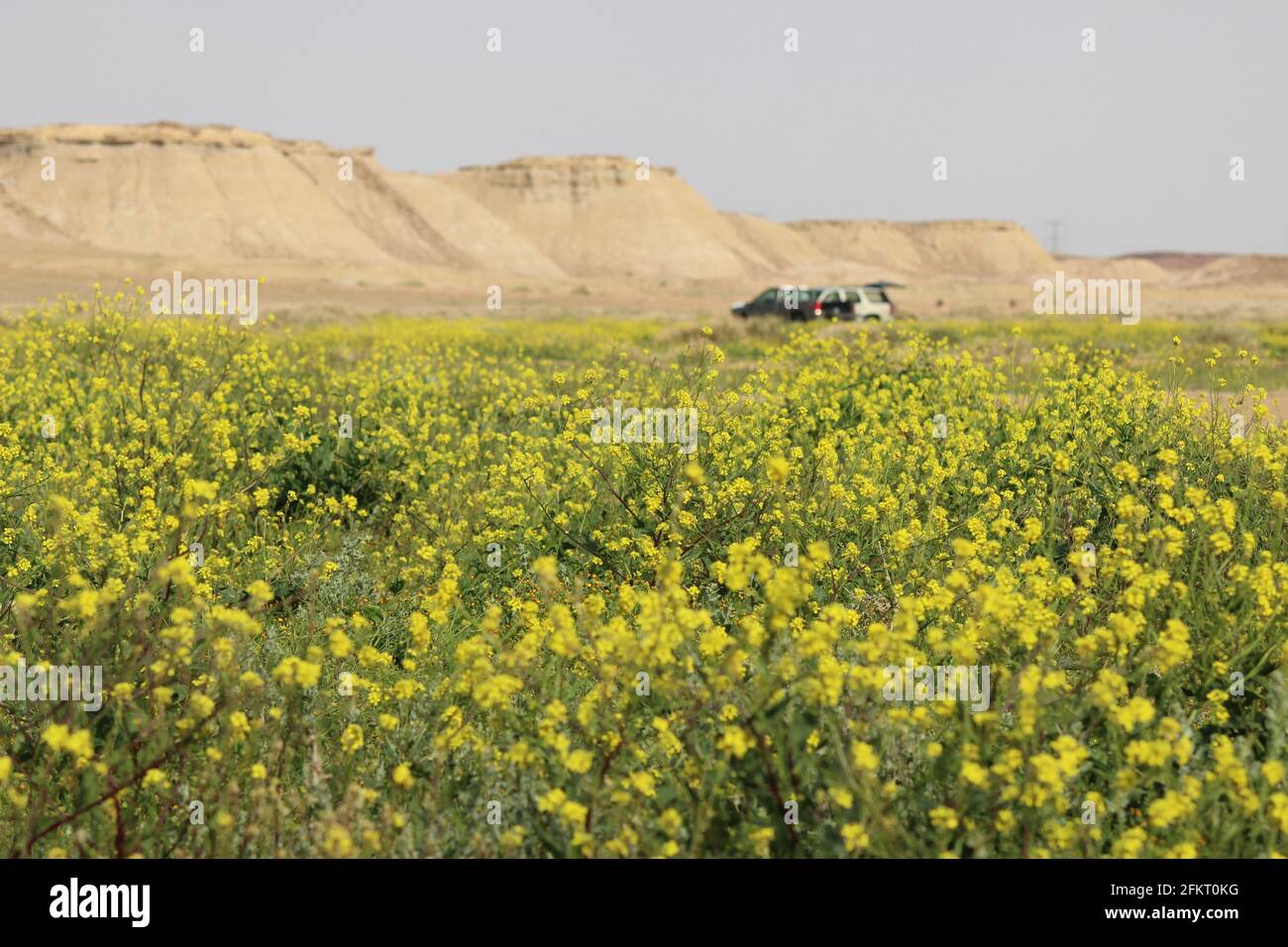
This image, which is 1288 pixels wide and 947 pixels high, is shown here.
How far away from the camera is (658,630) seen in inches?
121

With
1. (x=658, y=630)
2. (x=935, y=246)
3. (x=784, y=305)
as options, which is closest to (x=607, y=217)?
(x=935, y=246)

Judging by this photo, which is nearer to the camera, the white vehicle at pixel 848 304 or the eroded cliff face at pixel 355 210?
the white vehicle at pixel 848 304

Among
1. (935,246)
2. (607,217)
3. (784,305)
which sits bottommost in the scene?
(784,305)

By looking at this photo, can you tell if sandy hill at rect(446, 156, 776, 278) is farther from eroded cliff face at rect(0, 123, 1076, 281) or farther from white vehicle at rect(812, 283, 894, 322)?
white vehicle at rect(812, 283, 894, 322)

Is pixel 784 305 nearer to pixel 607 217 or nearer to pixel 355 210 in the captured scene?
pixel 355 210

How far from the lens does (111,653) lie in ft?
12.3

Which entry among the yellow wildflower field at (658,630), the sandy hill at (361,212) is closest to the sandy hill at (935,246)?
the sandy hill at (361,212)

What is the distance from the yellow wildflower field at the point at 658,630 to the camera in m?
3.04

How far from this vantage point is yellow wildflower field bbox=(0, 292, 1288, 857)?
9.96 feet

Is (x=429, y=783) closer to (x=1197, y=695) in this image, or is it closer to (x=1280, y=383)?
(x=1197, y=695)

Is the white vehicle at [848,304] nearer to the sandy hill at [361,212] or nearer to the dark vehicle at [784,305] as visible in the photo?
the dark vehicle at [784,305]

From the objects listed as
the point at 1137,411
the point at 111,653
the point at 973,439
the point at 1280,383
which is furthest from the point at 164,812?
the point at 1280,383

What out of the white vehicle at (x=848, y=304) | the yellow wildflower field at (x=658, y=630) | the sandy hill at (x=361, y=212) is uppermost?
the sandy hill at (x=361, y=212)

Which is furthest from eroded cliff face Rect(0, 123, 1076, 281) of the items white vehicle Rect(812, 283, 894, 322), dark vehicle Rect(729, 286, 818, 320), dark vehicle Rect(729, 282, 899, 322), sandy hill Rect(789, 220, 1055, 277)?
white vehicle Rect(812, 283, 894, 322)
